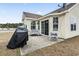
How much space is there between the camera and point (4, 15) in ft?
13.9

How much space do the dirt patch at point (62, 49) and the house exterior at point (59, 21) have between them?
0.42 ft

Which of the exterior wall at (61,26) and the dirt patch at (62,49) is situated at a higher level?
the exterior wall at (61,26)

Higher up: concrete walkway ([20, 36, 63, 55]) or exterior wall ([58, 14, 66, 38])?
exterior wall ([58, 14, 66, 38])

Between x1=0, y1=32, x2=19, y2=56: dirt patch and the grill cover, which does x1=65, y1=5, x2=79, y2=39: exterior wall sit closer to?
the grill cover

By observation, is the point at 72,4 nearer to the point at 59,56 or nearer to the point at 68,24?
the point at 68,24

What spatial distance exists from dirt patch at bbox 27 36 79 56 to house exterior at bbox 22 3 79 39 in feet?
0.42

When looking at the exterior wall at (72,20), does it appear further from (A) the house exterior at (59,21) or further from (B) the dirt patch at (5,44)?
(B) the dirt patch at (5,44)

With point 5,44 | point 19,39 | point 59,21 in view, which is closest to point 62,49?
point 59,21

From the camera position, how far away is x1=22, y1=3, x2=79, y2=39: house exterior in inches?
169

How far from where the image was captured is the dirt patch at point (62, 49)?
420 cm

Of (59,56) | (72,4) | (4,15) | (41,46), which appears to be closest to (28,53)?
(41,46)

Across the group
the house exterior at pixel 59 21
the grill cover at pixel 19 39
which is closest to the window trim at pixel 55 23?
the house exterior at pixel 59 21

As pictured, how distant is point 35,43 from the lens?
431 centimetres

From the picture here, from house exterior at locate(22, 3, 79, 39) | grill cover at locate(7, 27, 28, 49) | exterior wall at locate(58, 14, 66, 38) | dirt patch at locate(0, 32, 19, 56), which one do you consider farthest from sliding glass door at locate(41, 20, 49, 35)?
dirt patch at locate(0, 32, 19, 56)
